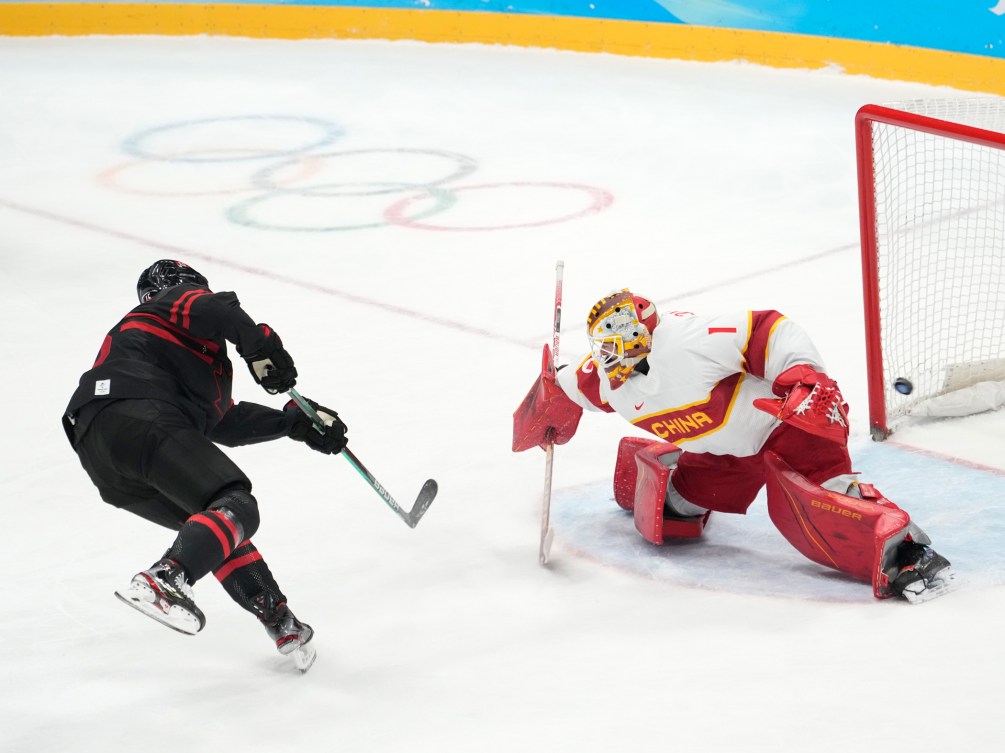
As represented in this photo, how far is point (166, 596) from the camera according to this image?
7.11ft

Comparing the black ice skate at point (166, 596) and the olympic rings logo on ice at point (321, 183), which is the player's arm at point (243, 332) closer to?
the black ice skate at point (166, 596)

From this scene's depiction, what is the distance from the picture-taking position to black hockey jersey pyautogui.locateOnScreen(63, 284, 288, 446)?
2.55 meters

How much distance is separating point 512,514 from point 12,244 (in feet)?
13.6

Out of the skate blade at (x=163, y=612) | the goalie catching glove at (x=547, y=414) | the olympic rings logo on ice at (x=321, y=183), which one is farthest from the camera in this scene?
the olympic rings logo on ice at (x=321, y=183)

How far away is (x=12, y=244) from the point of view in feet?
21.0

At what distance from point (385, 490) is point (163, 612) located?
1.00 m

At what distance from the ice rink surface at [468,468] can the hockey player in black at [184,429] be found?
25cm

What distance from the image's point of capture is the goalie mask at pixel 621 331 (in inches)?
108

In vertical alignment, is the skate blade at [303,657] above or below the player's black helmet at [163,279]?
below

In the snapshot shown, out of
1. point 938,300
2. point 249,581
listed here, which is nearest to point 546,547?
point 249,581

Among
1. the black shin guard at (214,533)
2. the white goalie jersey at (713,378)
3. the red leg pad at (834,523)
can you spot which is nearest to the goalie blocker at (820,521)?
the red leg pad at (834,523)

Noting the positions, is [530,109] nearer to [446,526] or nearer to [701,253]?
[701,253]

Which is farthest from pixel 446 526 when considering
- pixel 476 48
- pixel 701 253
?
pixel 476 48

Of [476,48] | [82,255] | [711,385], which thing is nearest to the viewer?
[711,385]
